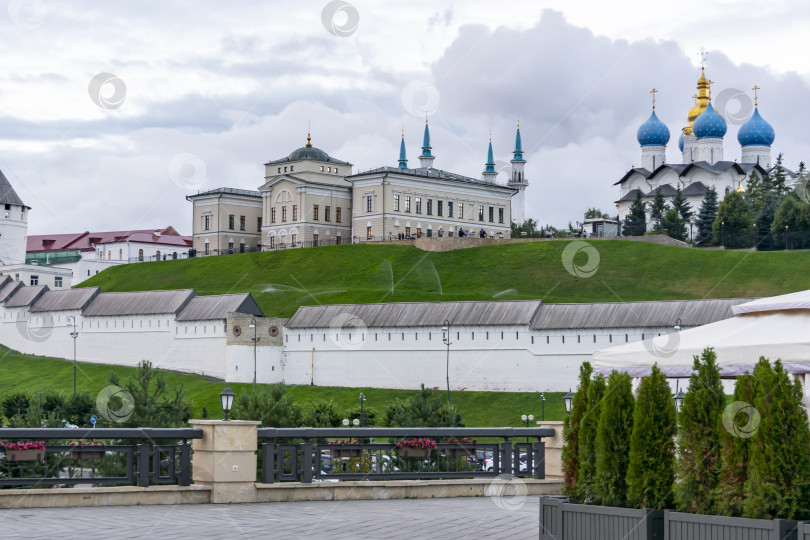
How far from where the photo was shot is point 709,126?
11338 centimetres

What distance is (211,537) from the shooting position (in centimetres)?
1224

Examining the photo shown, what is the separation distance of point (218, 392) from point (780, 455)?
58.4m

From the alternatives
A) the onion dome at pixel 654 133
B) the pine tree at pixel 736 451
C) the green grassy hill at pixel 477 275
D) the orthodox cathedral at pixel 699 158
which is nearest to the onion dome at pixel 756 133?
the orthodox cathedral at pixel 699 158

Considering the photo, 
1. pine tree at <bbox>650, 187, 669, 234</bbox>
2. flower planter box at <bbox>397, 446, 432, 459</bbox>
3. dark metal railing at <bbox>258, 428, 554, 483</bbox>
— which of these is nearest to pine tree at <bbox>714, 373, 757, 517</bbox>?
dark metal railing at <bbox>258, 428, 554, 483</bbox>

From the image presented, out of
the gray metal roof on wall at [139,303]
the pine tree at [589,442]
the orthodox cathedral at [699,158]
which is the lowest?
the pine tree at [589,442]

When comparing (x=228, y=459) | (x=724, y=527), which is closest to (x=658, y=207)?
(x=228, y=459)

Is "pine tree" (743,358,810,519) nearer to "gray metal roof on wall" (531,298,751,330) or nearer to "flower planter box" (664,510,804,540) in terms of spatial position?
"flower planter box" (664,510,804,540)

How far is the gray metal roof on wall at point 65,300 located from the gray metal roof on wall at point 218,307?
32.8 feet

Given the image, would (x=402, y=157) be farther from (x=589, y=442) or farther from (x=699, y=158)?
(x=589, y=442)

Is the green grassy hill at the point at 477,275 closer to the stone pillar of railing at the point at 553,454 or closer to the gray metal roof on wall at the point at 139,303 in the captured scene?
the gray metal roof on wall at the point at 139,303

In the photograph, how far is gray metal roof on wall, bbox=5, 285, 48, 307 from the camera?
86875 millimetres

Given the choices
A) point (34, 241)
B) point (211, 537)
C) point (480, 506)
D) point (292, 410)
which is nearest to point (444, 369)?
point (292, 410)

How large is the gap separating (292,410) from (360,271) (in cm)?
5776

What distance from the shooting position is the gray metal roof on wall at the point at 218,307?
74125 mm
